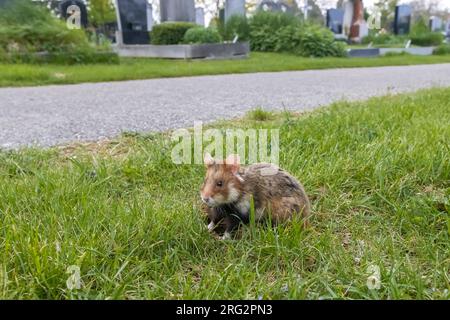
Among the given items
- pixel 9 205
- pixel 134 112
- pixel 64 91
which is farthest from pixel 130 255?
pixel 64 91

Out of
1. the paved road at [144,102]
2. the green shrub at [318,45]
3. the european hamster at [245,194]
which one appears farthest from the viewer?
the green shrub at [318,45]

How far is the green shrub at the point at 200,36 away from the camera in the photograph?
14305 mm

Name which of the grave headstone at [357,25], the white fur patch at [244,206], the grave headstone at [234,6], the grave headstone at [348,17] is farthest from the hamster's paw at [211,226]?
the grave headstone at [348,17]

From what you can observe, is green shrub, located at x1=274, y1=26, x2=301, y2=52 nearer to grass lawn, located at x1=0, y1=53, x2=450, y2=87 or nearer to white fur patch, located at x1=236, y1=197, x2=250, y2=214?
grass lawn, located at x1=0, y1=53, x2=450, y2=87

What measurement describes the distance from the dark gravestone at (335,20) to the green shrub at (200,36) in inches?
800

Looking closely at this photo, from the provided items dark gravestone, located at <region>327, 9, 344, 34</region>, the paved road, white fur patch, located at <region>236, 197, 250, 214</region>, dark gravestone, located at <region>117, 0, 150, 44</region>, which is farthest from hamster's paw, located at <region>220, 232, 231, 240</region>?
dark gravestone, located at <region>327, 9, 344, 34</region>

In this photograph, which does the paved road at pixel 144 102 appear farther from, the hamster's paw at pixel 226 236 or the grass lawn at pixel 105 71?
the hamster's paw at pixel 226 236

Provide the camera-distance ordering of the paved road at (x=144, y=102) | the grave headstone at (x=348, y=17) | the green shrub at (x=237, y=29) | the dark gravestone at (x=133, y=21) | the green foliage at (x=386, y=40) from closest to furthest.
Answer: the paved road at (x=144, y=102)
the dark gravestone at (x=133, y=21)
the green shrub at (x=237, y=29)
the green foliage at (x=386, y=40)
the grave headstone at (x=348, y=17)

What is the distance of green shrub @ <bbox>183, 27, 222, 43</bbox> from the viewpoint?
14.3 metres

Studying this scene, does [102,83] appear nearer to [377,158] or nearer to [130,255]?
[377,158]

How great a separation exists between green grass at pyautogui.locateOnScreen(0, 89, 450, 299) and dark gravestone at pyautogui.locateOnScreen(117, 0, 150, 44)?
13659 mm

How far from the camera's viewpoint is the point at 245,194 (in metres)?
1.95
